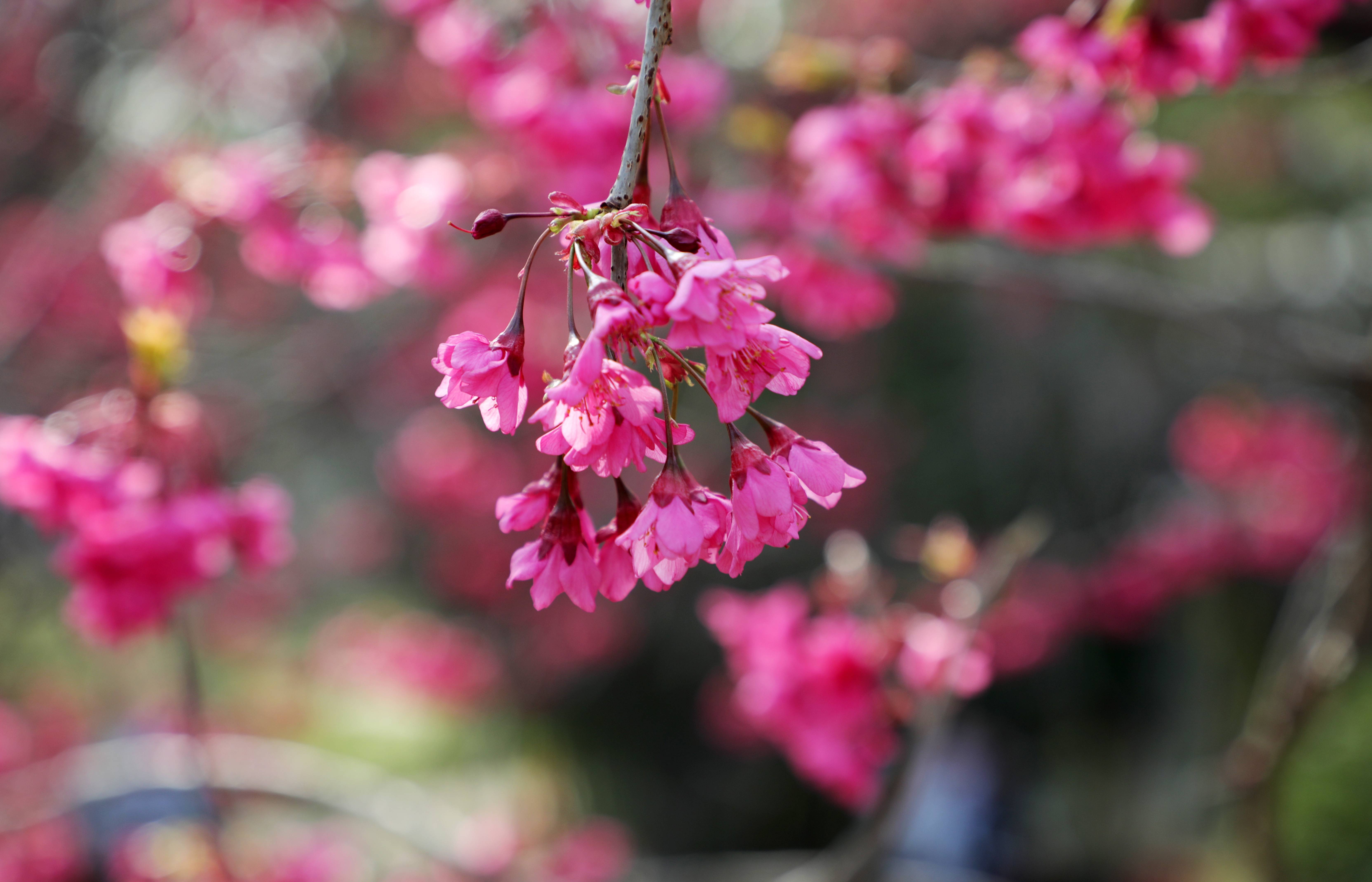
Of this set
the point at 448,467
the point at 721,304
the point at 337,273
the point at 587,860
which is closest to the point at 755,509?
the point at 721,304

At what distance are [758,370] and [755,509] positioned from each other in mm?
129

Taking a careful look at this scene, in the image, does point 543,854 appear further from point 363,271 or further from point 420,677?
point 363,271

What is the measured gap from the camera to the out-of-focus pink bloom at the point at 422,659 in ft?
17.7

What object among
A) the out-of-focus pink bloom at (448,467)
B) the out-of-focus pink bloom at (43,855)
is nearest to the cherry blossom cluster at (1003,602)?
the out-of-focus pink bloom at (448,467)

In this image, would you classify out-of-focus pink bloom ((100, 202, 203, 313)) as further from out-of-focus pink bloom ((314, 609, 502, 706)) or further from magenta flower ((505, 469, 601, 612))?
out-of-focus pink bloom ((314, 609, 502, 706))

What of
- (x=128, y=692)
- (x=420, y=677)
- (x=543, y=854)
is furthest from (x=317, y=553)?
(x=543, y=854)

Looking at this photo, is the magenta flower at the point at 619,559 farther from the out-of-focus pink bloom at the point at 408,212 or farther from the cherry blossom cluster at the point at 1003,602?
the out-of-focus pink bloom at the point at 408,212

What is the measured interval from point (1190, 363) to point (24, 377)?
5.88m

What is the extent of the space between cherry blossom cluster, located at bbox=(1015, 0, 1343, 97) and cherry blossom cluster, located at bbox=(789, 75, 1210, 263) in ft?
0.45

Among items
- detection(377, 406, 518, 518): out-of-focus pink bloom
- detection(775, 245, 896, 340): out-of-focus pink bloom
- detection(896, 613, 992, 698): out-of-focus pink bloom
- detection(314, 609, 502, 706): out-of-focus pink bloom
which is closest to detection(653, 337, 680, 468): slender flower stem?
detection(896, 613, 992, 698): out-of-focus pink bloom

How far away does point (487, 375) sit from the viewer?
31.2 inches

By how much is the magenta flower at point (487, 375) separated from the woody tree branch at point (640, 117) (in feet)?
0.43

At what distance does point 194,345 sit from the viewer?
11.5 ft

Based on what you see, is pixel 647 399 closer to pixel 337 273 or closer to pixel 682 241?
pixel 682 241
